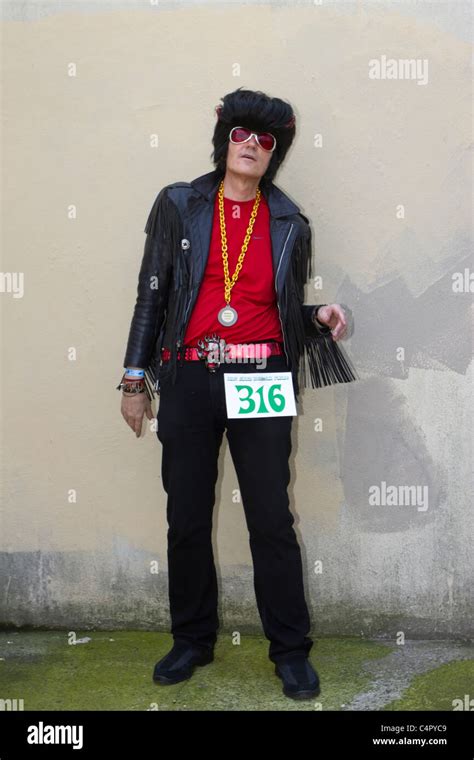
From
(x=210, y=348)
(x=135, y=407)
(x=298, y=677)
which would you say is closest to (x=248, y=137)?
(x=210, y=348)

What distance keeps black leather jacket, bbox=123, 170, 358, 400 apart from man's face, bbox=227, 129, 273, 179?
0.44 feet

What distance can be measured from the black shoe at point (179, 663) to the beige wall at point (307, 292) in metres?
0.45

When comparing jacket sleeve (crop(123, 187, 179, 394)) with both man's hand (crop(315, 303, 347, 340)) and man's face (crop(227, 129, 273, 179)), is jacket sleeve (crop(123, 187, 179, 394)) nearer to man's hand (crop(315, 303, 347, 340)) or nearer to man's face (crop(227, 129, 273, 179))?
man's face (crop(227, 129, 273, 179))

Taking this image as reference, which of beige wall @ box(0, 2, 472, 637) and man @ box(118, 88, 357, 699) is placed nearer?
man @ box(118, 88, 357, 699)

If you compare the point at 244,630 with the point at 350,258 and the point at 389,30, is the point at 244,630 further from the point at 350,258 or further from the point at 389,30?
the point at 389,30

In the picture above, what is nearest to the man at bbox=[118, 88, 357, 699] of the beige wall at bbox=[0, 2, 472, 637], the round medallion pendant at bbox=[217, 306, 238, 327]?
the round medallion pendant at bbox=[217, 306, 238, 327]

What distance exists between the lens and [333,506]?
154 inches

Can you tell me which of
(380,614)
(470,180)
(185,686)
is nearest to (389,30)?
(470,180)

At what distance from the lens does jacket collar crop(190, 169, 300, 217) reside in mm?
3373

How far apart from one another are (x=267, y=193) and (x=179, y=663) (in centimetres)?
183

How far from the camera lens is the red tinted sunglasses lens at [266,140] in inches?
130

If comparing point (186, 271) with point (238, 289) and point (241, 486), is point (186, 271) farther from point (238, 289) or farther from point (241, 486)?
point (241, 486)

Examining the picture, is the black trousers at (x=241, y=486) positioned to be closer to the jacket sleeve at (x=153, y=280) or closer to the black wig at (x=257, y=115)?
the jacket sleeve at (x=153, y=280)

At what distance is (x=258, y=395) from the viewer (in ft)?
10.7
